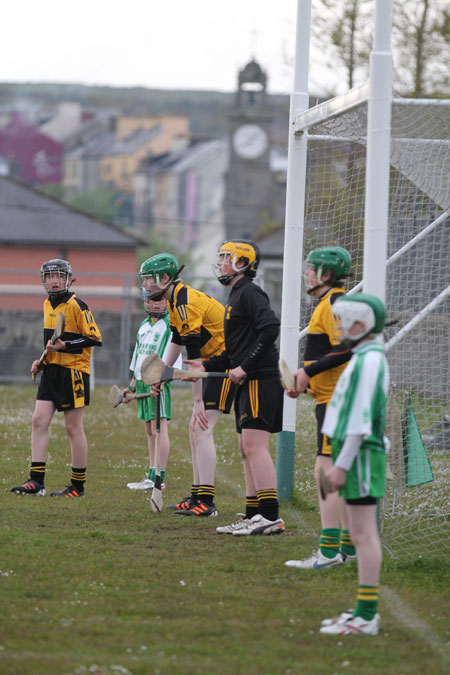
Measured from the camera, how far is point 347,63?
25812 mm

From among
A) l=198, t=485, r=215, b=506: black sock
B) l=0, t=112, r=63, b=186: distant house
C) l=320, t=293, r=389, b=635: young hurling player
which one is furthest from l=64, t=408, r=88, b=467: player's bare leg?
l=0, t=112, r=63, b=186: distant house

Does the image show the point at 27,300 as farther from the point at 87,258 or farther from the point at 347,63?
the point at 87,258

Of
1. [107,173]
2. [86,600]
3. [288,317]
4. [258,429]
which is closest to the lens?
[86,600]

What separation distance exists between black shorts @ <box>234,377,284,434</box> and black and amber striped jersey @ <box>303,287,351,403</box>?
0.75 metres

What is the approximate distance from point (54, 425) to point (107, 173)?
350 ft

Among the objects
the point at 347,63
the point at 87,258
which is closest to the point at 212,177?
the point at 87,258

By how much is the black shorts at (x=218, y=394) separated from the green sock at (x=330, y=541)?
1.98m

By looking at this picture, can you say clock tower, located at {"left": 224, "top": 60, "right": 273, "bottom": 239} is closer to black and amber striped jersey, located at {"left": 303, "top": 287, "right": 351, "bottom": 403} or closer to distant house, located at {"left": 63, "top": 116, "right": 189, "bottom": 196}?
distant house, located at {"left": 63, "top": 116, "right": 189, "bottom": 196}

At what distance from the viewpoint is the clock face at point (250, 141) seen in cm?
9981

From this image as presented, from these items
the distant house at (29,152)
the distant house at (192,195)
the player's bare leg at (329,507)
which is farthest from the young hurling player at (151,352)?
the distant house at (29,152)

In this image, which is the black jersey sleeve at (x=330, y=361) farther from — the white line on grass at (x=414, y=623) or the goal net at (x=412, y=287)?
the white line on grass at (x=414, y=623)

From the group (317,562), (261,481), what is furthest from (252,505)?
(317,562)

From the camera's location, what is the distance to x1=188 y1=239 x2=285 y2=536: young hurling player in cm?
762

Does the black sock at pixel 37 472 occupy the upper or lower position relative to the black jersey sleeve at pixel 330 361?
lower
